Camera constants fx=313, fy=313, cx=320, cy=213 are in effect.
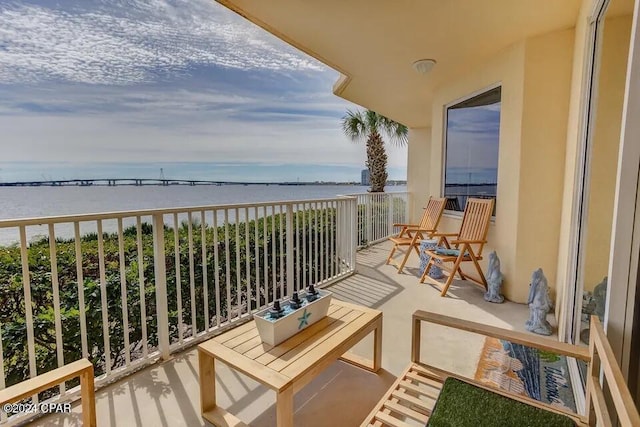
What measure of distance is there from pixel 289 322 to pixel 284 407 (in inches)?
15.6

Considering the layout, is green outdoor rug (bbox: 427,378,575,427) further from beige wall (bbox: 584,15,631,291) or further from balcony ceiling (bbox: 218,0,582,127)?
balcony ceiling (bbox: 218,0,582,127)

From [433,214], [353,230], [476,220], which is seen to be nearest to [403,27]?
[476,220]

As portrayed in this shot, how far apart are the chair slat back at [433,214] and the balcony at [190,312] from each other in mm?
979

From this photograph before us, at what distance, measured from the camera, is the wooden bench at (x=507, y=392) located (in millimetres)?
879

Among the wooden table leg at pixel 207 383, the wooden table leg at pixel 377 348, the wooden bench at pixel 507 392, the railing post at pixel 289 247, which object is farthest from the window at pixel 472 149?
the wooden table leg at pixel 207 383

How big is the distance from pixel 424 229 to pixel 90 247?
3.91 metres

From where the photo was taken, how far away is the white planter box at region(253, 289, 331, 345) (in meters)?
1.53

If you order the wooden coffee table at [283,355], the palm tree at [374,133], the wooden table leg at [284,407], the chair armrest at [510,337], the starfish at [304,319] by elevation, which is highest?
the palm tree at [374,133]

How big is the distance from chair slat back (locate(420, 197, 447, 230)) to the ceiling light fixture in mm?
1729

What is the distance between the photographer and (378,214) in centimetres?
654

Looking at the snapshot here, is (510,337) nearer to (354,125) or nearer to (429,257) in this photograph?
(429,257)

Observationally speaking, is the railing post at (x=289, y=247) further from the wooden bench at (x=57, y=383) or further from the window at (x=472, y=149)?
the window at (x=472, y=149)

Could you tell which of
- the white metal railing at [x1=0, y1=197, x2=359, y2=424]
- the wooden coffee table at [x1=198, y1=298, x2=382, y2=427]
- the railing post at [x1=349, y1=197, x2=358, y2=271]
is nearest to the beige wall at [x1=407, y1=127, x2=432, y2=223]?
the railing post at [x1=349, y1=197, x2=358, y2=271]

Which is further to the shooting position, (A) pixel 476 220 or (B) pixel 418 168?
(B) pixel 418 168
